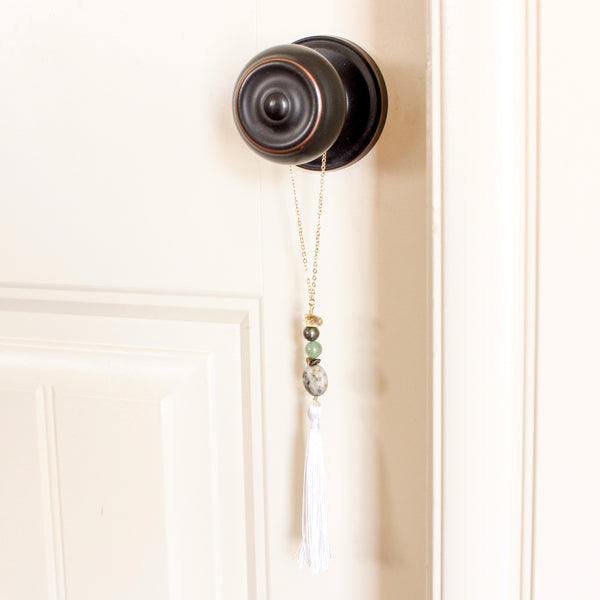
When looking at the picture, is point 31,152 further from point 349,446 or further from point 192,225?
point 349,446

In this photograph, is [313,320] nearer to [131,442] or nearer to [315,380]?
[315,380]

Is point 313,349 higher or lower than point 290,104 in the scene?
lower

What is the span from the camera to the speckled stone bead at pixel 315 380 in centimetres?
58

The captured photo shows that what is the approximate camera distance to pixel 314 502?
1.93 ft
